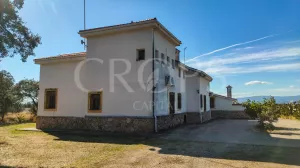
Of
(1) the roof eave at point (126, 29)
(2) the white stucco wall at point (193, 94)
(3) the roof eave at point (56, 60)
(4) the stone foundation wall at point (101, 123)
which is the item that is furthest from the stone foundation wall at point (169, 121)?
(3) the roof eave at point (56, 60)

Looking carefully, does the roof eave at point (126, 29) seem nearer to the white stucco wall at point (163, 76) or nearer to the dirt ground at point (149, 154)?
the white stucco wall at point (163, 76)

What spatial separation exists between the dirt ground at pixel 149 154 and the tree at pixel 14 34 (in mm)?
4093

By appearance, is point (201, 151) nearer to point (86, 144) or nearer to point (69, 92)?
point (86, 144)

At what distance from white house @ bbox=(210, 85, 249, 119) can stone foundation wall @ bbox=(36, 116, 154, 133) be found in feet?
50.0

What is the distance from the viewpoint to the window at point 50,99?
51.6 feet

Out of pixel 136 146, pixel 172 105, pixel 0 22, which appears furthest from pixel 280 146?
pixel 0 22

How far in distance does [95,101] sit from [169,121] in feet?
16.3

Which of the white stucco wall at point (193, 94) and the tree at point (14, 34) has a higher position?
the tree at point (14, 34)

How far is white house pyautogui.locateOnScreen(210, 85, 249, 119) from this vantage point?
83.4ft

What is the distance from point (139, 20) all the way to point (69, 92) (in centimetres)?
703

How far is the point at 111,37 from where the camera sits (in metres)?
13.4

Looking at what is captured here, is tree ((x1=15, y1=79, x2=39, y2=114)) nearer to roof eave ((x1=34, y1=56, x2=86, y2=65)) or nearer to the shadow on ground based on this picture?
roof eave ((x1=34, y1=56, x2=86, y2=65))

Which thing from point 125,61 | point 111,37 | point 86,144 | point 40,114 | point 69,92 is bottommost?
point 86,144

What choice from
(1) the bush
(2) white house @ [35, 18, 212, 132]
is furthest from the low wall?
(1) the bush
